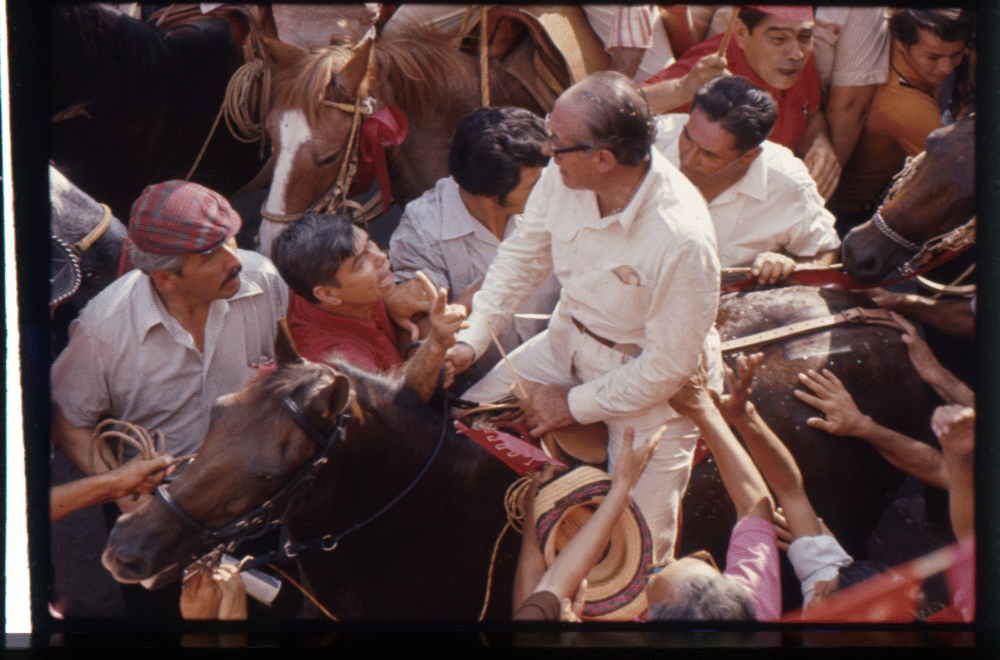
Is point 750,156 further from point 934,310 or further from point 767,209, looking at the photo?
point 934,310

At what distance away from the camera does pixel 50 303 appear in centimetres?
325

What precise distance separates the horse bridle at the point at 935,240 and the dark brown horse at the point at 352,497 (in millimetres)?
1713

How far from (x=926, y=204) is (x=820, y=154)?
0.50 metres

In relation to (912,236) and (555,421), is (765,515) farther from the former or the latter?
(912,236)

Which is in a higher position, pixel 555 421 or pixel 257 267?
pixel 257 267

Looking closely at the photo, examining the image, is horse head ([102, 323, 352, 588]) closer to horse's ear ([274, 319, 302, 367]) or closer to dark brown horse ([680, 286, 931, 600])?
horse's ear ([274, 319, 302, 367])

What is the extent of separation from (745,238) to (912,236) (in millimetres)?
616

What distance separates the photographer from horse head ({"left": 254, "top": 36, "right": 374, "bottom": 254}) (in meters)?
3.44

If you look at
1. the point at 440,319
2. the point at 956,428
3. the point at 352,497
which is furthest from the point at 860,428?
the point at 352,497

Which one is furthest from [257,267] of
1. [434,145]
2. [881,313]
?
[881,313]

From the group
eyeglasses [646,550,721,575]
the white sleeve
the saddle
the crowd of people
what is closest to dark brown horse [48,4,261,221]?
the crowd of people

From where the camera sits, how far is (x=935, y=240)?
10.7ft

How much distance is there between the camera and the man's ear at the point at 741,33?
3469mm

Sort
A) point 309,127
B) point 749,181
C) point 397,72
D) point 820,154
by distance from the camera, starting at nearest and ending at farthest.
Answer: point 749,181 → point 309,127 → point 820,154 → point 397,72
